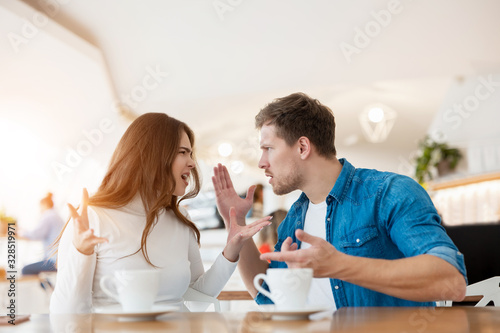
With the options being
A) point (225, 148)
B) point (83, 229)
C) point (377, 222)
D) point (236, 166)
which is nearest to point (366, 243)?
point (377, 222)

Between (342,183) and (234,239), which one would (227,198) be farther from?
(342,183)

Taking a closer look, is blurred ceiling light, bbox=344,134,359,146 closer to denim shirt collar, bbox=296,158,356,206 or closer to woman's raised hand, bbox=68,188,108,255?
denim shirt collar, bbox=296,158,356,206

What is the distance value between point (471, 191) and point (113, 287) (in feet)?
15.5

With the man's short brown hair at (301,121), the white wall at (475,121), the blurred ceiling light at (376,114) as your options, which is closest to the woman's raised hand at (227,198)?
the man's short brown hair at (301,121)

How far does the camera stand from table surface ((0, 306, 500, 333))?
75cm

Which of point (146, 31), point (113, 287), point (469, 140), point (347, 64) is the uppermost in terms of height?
point (146, 31)

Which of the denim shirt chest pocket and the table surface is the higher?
the denim shirt chest pocket

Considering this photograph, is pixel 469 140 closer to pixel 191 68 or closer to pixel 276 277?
pixel 191 68

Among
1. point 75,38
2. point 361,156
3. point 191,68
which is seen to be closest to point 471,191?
point 191,68

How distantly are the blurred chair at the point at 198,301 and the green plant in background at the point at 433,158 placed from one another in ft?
17.7

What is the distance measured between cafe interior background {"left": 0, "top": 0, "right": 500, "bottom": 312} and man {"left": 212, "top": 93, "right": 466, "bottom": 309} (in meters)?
3.28

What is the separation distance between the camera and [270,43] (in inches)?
225

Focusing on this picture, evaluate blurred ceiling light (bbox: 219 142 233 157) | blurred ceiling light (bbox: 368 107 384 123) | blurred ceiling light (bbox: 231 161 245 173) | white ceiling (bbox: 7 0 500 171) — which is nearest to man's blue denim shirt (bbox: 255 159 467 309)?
white ceiling (bbox: 7 0 500 171)

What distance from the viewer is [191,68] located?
20.5 feet
